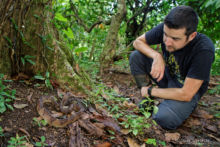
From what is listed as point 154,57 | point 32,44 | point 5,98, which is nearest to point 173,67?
point 154,57

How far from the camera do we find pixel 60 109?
5.70 ft

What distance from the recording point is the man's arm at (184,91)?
2.22 meters

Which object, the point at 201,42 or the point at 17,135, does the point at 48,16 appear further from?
the point at 201,42

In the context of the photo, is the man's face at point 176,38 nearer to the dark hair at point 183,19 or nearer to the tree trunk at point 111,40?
the dark hair at point 183,19

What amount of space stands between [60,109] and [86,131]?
1.21ft

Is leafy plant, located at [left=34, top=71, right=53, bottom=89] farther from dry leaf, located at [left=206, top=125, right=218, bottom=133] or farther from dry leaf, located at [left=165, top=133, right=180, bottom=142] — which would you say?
dry leaf, located at [left=206, top=125, right=218, bottom=133]

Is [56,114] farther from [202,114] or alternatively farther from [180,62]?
[202,114]

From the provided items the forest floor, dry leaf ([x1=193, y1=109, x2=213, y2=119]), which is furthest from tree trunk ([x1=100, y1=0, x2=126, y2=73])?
dry leaf ([x1=193, y1=109, x2=213, y2=119])

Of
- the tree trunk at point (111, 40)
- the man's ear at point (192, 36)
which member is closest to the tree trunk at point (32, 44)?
the man's ear at point (192, 36)

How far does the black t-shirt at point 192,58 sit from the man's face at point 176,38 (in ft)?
0.35

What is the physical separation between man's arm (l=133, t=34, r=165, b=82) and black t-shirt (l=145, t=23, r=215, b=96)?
0.16m

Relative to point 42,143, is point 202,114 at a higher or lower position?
lower

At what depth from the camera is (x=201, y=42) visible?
223 cm

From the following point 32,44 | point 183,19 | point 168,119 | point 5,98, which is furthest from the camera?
point 168,119
